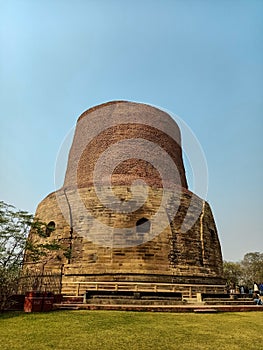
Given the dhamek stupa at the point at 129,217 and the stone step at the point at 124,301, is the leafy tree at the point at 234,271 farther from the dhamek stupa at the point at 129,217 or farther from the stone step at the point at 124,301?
the stone step at the point at 124,301

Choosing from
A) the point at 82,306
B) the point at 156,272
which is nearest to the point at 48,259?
the point at 156,272

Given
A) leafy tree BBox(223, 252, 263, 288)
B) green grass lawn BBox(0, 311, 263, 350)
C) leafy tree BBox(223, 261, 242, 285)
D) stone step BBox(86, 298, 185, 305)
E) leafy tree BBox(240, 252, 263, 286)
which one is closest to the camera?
green grass lawn BBox(0, 311, 263, 350)

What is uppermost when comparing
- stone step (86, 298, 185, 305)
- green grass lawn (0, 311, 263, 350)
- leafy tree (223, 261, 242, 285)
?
A: leafy tree (223, 261, 242, 285)

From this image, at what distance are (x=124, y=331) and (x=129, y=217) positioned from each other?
8.37 meters

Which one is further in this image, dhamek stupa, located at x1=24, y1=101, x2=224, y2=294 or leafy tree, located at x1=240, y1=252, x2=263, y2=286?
leafy tree, located at x1=240, y1=252, x2=263, y2=286

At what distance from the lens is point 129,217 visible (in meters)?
14.1

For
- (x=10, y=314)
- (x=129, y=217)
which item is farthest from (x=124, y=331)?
(x=129, y=217)

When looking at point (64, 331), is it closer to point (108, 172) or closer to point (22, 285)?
point (22, 285)

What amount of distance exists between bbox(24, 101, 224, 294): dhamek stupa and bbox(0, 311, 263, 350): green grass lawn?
5461 mm

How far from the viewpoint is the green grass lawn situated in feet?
16.0

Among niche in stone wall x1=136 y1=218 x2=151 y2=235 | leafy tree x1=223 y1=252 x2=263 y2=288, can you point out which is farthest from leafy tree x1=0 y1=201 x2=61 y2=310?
leafy tree x1=223 y1=252 x2=263 y2=288

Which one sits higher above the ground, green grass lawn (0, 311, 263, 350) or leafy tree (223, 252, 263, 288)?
leafy tree (223, 252, 263, 288)

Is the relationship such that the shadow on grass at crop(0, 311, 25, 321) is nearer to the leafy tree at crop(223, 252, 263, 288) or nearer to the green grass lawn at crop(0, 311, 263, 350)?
A: the green grass lawn at crop(0, 311, 263, 350)

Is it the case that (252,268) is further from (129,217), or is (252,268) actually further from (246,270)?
(129,217)
